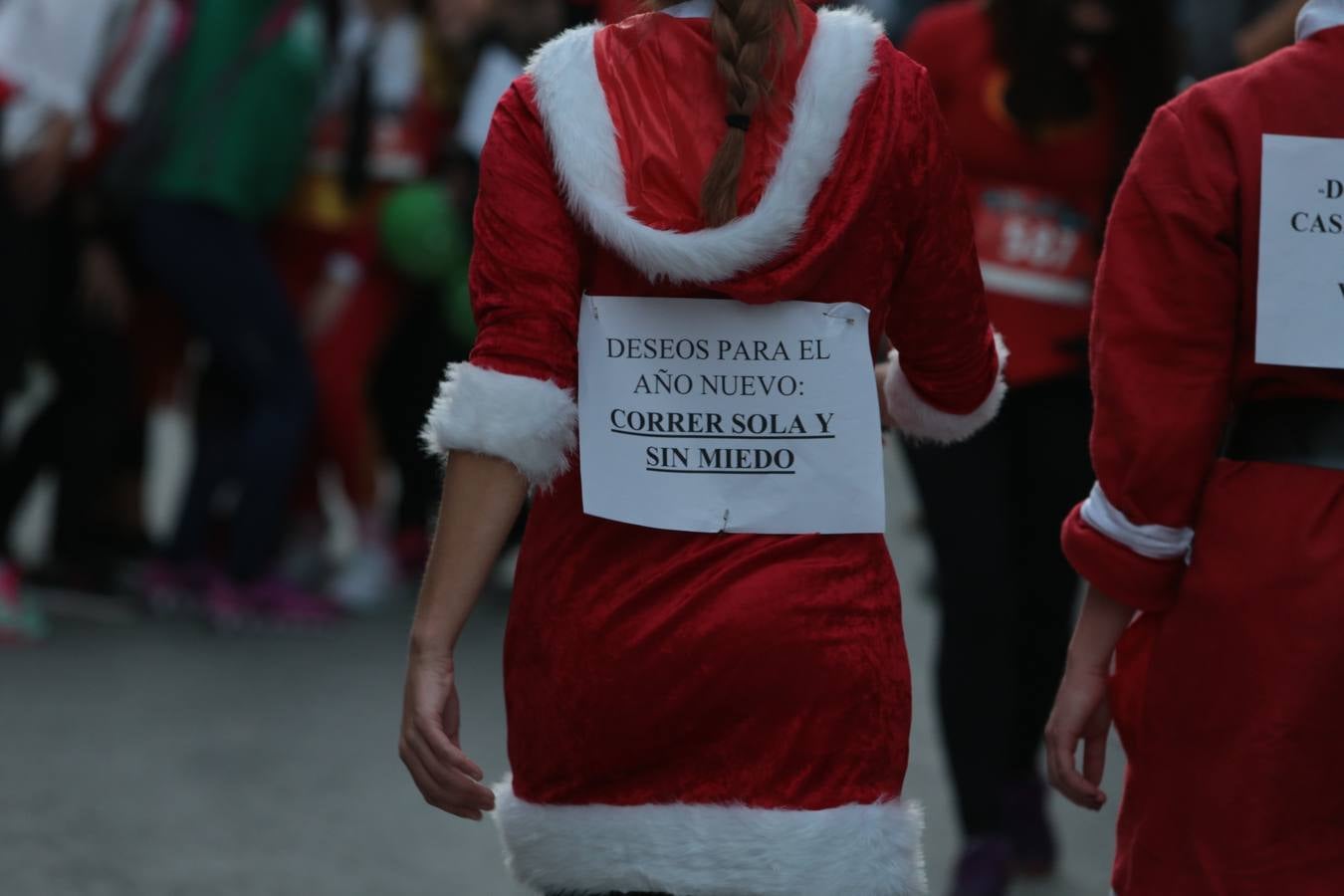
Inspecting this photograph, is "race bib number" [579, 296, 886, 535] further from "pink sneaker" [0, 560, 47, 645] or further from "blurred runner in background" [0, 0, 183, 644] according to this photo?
"pink sneaker" [0, 560, 47, 645]

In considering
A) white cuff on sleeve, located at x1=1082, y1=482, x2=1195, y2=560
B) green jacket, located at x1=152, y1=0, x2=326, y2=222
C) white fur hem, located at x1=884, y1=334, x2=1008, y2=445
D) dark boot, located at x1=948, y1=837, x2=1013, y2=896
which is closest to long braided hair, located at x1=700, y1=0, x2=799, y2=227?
white fur hem, located at x1=884, y1=334, x2=1008, y2=445

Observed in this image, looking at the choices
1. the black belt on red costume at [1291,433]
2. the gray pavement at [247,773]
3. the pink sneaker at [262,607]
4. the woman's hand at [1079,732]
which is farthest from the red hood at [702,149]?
the pink sneaker at [262,607]

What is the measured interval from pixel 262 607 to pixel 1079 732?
4.26m

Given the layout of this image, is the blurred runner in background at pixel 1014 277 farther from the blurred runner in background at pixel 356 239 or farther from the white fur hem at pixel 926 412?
the blurred runner in background at pixel 356 239

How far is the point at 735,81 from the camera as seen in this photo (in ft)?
6.84

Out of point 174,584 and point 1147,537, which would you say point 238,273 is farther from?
point 1147,537

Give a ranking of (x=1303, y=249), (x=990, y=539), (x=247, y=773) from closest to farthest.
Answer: (x=1303, y=249), (x=990, y=539), (x=247, y=773)

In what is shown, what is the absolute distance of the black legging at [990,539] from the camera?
382 centimetres

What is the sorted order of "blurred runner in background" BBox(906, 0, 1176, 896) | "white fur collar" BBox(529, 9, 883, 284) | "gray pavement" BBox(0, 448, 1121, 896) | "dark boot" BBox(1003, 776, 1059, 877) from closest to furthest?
"white fur collar" BBox(529, 9, 883, 284) < "blurred runner in background" BBox(906, 0, 1176, 896) < "dark boot" BBox(1003, 776, 1059, 877) < "gray pavement" BBox(0, 448, 1121, 896)

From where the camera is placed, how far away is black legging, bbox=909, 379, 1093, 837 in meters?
3.82

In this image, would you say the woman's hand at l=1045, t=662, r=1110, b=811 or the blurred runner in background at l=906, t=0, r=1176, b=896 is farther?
the blurred runner in background at l=906, t=0, r=1176, b=896

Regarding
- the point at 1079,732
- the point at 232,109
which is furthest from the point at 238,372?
the point at 1079,732

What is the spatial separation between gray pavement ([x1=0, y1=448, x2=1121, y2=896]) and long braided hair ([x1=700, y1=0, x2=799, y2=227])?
7.71ft

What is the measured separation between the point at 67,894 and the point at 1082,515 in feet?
7.96
